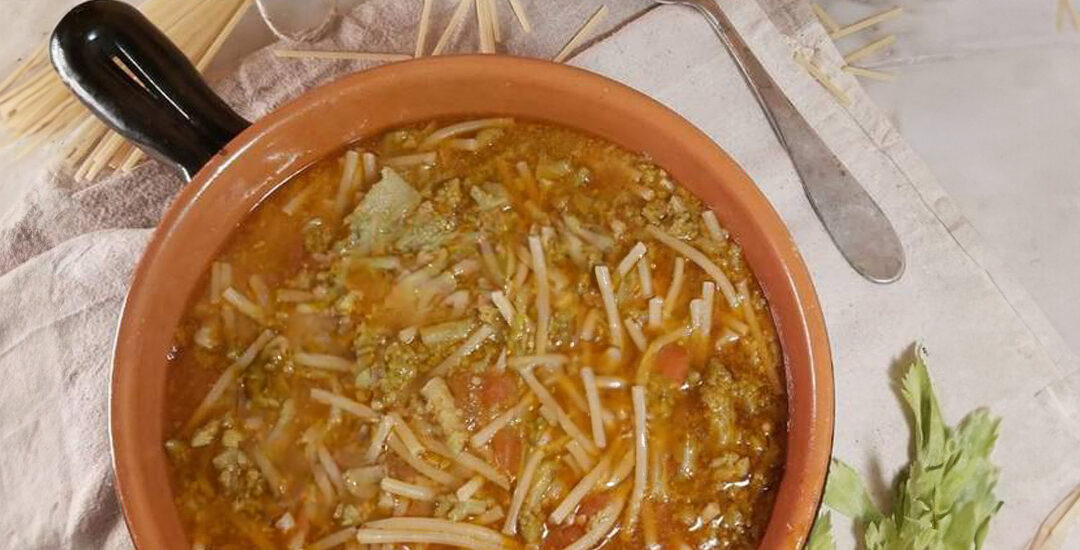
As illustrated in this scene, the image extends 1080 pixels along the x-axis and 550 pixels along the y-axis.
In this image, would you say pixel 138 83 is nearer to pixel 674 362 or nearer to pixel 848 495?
pixel 674 362

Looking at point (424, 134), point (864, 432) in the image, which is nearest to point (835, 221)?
point (864, 432)

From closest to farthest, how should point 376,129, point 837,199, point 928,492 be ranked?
point 376,129
point 928,492
point 837,199

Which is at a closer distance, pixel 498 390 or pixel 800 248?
pixel 498 390

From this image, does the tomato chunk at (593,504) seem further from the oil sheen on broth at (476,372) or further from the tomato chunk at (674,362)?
the tomato chunk at (674,362)

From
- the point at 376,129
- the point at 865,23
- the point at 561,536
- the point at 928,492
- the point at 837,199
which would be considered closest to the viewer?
the point at 561,536

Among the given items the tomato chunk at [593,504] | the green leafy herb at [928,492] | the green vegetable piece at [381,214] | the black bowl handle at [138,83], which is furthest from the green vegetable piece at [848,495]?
the black bowl handle at [138,83]

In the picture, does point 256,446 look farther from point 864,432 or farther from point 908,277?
point 908,277

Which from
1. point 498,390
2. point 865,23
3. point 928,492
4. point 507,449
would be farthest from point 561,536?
point 865,23
